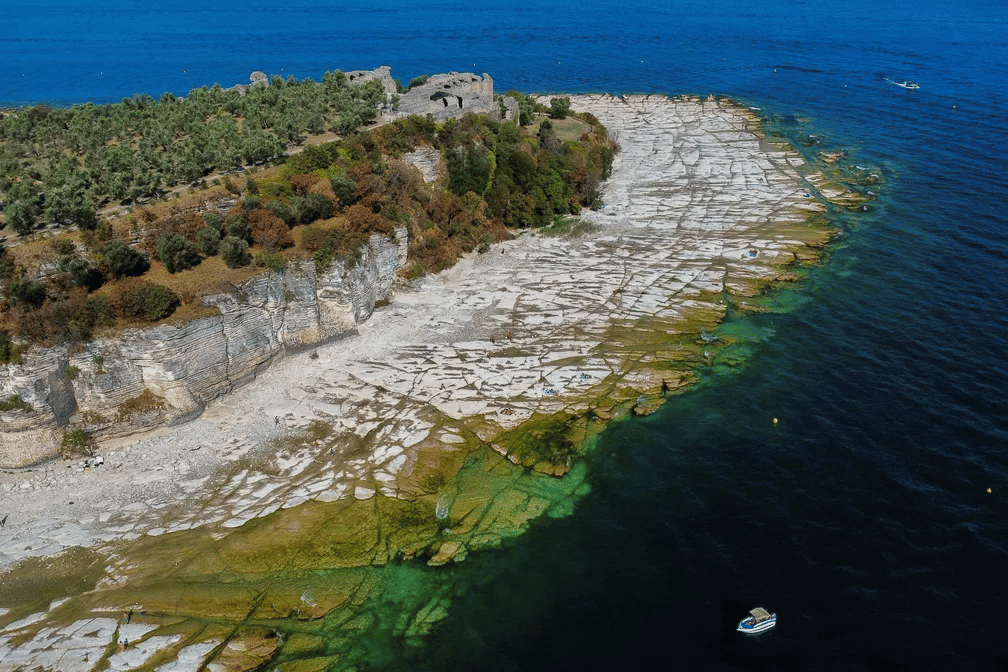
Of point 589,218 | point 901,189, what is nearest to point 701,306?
A: point 589,218

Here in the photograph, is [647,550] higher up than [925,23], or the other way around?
[925,23]

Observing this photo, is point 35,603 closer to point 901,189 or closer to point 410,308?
point 410,308

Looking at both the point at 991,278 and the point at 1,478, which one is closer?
the point at 1,478

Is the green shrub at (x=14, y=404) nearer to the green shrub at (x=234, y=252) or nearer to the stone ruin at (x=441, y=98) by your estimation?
the green shrub at (x=234, y=252)

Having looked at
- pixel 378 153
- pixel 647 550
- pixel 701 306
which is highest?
pixel 378 153

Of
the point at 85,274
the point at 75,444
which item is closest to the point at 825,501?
the point at 75,444

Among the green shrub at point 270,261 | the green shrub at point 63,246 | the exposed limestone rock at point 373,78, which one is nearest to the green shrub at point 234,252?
the green shrub at point 270,261

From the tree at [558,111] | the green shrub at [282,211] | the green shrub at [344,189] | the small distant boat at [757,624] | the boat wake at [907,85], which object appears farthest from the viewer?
the boat wake at [907,85]
